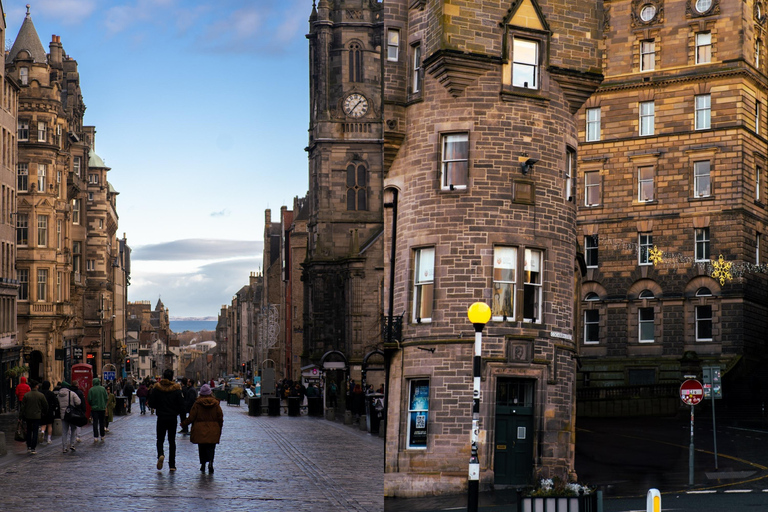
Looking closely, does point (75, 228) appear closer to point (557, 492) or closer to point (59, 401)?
point (59, 401)

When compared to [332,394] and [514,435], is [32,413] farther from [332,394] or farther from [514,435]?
[332,394]

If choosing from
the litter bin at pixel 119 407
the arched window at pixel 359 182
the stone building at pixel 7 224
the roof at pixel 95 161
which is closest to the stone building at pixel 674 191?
the litter bin at pixel 119 407

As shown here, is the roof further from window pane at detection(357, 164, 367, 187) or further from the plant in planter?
the plant in planter

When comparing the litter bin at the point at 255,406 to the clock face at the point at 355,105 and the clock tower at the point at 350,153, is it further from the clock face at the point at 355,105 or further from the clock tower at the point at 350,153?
the clock face at the point at 355,105

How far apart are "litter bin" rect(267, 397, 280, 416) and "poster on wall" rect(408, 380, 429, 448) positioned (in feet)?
165

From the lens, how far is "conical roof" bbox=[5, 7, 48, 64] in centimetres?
8356

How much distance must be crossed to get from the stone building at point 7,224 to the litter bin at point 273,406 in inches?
604

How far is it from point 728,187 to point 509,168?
56361mm

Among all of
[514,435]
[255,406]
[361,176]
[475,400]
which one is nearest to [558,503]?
[514,435]

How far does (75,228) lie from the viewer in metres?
108

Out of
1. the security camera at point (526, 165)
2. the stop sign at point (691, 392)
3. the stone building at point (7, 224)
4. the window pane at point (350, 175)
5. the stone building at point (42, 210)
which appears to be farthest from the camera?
the stone building at point (42, 210)

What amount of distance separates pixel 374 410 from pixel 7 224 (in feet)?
165

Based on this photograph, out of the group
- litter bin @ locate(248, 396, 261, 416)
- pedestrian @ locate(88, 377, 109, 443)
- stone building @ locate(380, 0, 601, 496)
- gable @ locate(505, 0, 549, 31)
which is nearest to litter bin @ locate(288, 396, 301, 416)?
litter bin @ locate(248, 396, 261, 416)

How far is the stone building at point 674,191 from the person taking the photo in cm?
6881
